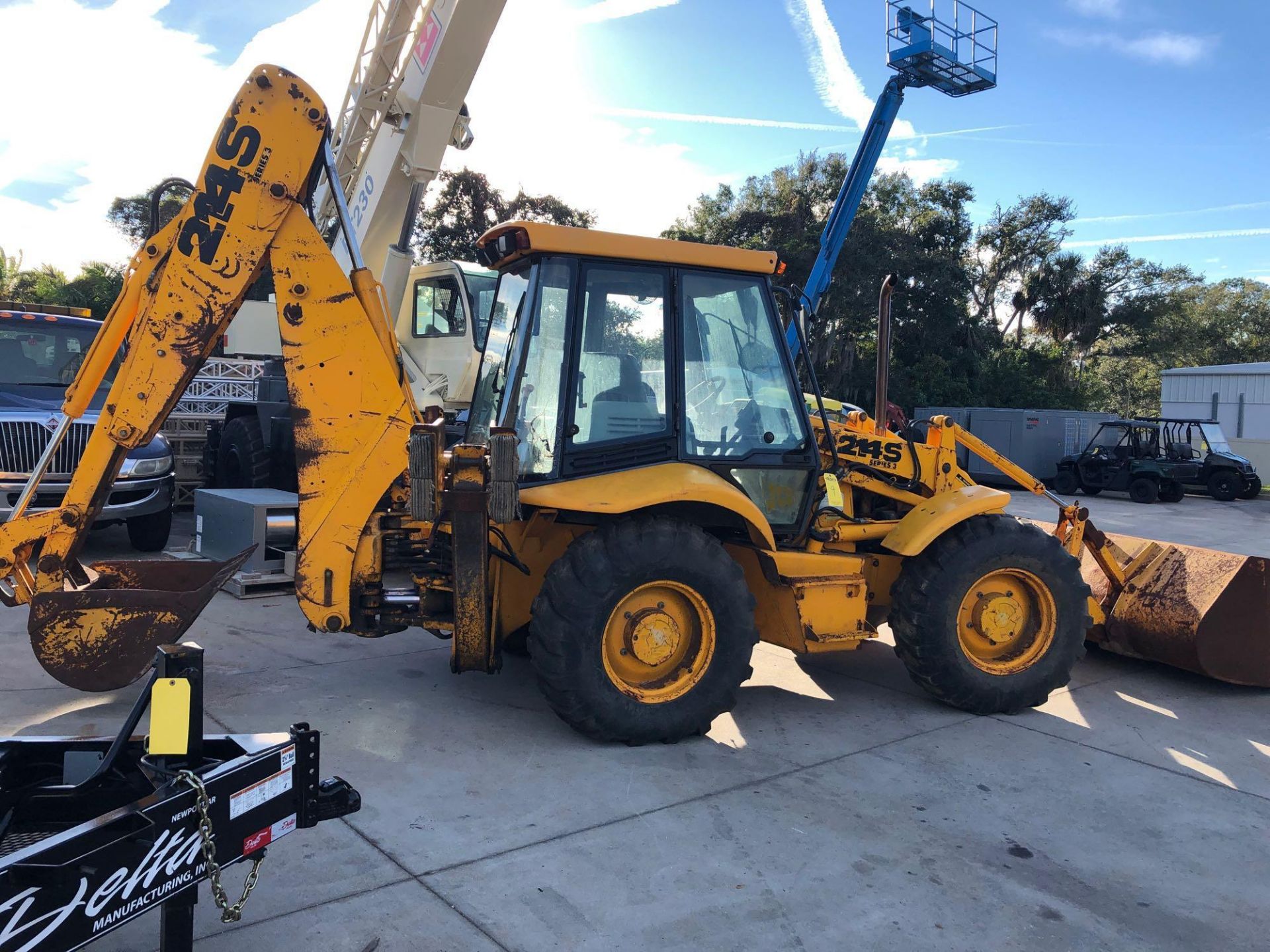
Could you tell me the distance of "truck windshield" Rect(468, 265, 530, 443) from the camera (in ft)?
16.2

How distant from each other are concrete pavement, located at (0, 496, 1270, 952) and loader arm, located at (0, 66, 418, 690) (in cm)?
65

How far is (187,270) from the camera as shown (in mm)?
4223

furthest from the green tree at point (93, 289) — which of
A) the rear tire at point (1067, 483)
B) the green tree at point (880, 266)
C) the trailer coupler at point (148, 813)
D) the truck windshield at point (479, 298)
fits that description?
the trailer coupler at point (148, 813)

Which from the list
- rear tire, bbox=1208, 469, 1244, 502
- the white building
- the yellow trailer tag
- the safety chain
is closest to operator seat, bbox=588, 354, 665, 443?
the yellow trailer tag

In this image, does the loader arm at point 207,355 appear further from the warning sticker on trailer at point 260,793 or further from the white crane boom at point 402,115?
the white crane boom at point 402,115

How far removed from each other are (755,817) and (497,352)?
2.87 metres

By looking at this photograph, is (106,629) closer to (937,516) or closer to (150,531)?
(937,516)

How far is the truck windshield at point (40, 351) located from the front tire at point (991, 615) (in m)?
7.65

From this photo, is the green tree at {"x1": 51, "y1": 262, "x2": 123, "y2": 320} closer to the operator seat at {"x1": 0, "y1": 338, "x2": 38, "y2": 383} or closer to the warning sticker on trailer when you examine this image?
the operator seat at {"x1": 0, "y1": 338, "x2": 38, "y2": 383}

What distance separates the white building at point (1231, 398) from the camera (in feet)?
96.8

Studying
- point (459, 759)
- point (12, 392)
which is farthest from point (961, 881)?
point (12, 392)

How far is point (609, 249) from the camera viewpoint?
4.61m

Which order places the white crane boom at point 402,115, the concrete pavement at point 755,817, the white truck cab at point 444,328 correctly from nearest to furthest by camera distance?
the concrete pavement at point 755,817 < the white crane boom at point 402,115 < the white truck cab at point 444,328

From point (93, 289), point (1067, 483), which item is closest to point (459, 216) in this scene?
point (93, 289)
